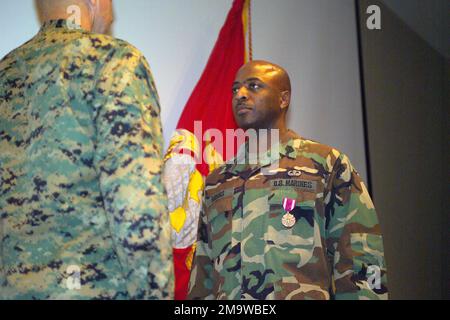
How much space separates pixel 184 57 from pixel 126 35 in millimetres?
352

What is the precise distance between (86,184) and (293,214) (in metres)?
0.99

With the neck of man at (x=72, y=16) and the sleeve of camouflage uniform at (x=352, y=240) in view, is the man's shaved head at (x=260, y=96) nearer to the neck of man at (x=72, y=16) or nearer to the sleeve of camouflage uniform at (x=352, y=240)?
the sleeve of camouflage uniform at (x=352, y=240)

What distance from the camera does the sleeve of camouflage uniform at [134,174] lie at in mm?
1398

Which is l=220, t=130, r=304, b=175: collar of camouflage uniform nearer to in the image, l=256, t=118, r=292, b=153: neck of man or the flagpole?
l=256, t=118, r=292, b=153: neck of man

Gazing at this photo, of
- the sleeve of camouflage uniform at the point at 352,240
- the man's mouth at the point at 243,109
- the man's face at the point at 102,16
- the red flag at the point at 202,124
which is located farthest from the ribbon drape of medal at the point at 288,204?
the man's face at the point at 102,16

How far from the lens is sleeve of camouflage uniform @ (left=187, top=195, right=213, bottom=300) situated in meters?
2.40

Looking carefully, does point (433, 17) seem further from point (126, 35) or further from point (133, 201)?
point (133, 201)

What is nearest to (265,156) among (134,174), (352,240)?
(352,240)

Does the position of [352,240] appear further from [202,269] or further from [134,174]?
[134,174]

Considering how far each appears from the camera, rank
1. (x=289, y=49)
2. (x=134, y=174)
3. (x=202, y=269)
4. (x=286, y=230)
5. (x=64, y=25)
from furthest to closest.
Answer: (x=289, y=49) < (x=202, y=269) < (x=286, y=230) < (x=64, y=25) < (x=134, y=174)

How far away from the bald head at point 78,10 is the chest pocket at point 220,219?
0.88 metres

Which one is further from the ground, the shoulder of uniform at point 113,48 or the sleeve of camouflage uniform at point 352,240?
the shoulder of uniform at point 113,48

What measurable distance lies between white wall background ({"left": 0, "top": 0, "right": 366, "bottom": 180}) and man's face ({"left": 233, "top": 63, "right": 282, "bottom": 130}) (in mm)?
824

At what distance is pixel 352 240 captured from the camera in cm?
231
